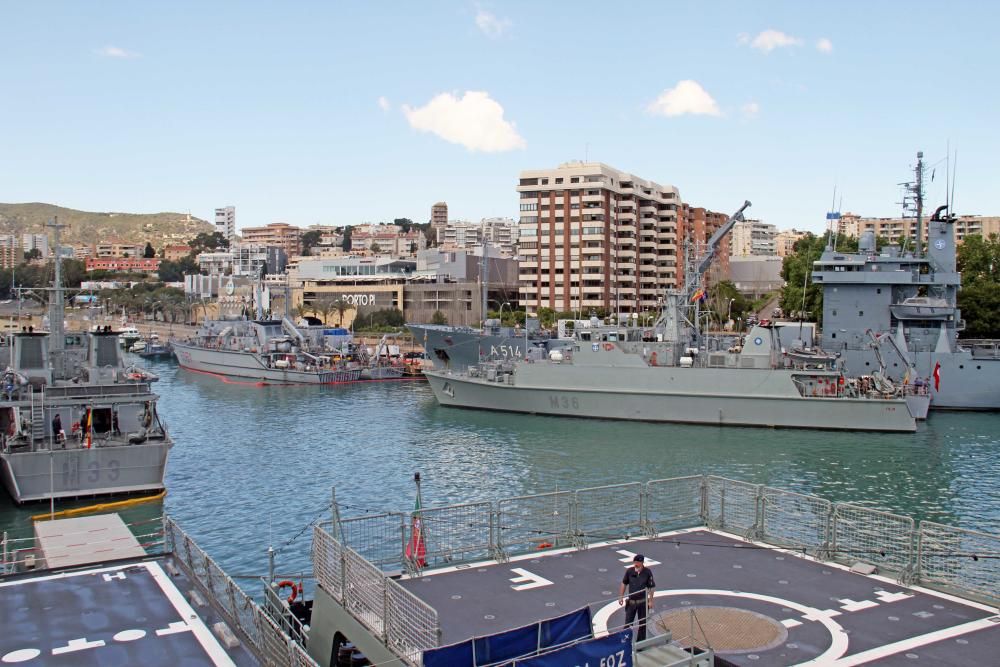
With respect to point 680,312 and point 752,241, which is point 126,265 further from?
point 680,312

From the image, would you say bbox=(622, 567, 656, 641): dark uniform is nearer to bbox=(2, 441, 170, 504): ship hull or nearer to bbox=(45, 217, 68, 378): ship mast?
bbox=(2, 441, 170, 504): ship hull

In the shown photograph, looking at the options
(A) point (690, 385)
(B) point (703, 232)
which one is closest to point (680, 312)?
(A) point (690, 385)

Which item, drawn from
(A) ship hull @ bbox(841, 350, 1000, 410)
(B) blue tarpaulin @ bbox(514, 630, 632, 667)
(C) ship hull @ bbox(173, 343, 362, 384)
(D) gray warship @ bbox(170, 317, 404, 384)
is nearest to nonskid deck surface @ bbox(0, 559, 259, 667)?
(B) blue tarpaulin @ bbox(514, 630, 632, 667)

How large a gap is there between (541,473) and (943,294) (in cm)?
3010

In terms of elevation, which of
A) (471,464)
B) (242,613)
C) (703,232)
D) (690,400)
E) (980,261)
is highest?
(703,232)

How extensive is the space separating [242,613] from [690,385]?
31.5m

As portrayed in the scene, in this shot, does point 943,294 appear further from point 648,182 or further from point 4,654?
point 648,182

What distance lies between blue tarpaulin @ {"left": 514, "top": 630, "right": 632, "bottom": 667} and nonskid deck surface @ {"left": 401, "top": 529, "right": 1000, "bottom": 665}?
2016 millimetres

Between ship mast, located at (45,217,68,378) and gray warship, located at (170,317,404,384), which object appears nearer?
ship mast, located at (45,217,68,378)

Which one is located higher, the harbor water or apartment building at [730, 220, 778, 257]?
apartment building at [730, 220, 778, 257]

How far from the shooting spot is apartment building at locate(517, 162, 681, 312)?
88562 millimetres

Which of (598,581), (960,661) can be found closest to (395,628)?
(598,581)

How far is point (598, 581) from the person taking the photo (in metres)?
11.5

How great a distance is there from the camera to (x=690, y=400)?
4022 centimetres
